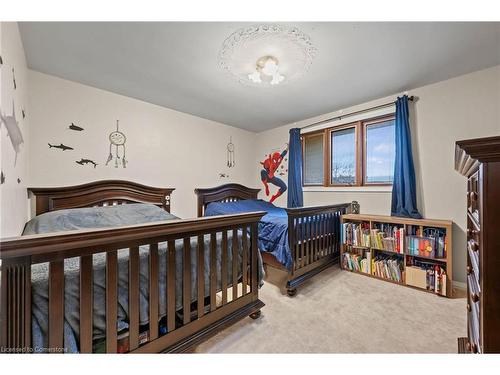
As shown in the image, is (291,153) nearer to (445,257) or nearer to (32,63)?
(445,257)

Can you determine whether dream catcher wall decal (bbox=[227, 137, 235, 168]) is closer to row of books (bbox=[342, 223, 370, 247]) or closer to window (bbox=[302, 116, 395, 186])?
window (bbox=[302, 116, 395, 186])

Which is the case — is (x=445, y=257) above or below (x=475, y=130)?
below

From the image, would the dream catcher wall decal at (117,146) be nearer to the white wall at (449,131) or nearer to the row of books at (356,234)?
the row of books at (356,234)

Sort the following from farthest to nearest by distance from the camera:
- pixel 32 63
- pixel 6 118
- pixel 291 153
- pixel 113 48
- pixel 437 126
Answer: pixel 291 153 → pixel 437 126 → pixel 32 63 → pixel 113 48 → pixel 6 118

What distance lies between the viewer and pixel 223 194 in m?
3.70

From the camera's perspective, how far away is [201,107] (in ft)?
9.82

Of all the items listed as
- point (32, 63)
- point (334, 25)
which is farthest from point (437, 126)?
point (32, 63)

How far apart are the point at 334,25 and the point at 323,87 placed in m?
0.96

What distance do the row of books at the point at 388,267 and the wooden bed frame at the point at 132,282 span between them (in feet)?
5.30

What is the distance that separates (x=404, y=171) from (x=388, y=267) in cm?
114

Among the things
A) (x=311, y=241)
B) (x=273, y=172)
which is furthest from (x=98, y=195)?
(x=273, y=172)

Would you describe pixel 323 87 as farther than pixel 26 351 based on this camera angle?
Yes

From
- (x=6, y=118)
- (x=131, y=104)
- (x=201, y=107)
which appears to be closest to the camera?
(x=6, y=118)

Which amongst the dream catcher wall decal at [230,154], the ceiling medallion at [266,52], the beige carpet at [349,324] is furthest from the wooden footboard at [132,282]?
the dream catcher wall decal at [230,154]
